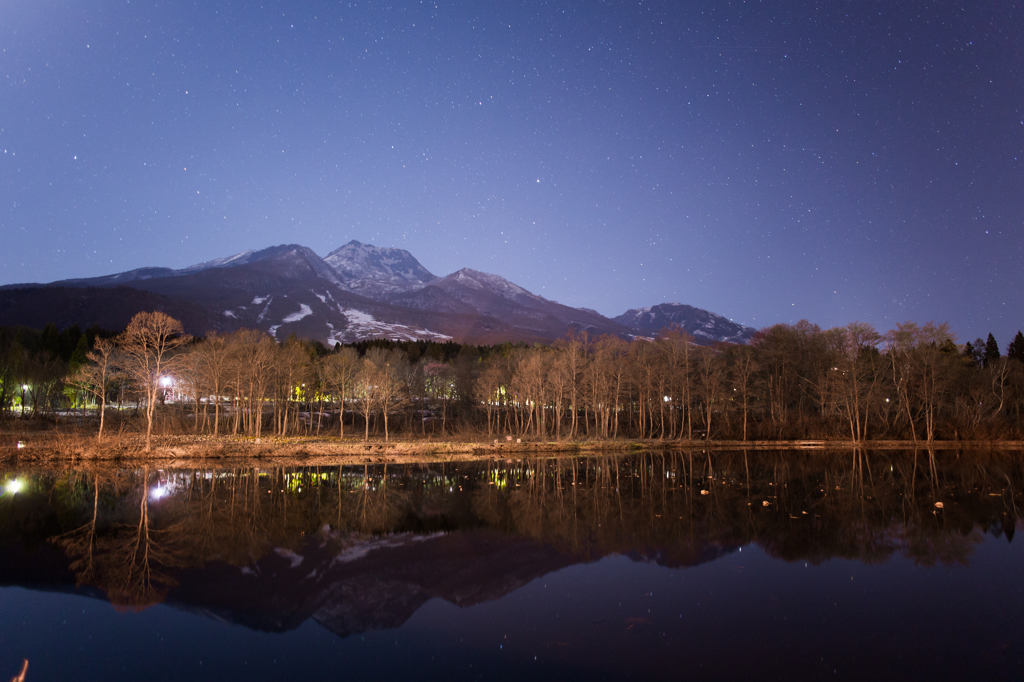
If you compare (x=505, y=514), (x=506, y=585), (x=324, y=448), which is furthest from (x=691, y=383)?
(x=506, y=585)

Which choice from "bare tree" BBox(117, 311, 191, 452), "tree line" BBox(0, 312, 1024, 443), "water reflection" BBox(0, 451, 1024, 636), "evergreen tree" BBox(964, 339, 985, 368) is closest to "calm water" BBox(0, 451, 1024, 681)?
"water reflection" BBox(0, 451, 1024, 636)

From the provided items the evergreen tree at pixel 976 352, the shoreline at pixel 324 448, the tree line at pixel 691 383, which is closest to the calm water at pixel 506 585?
the shoreline at pixel 324 448

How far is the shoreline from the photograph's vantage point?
3553cm

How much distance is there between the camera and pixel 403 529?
18125mm

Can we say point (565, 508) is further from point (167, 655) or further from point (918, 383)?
point (918, 383)

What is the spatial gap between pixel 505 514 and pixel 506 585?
7512 mm

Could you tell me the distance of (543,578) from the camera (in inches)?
523

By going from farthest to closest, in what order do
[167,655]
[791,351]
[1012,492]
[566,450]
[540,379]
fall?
1. [791,351]
2. [540,379]
3. [566,450]
4. [1012,492]
5. [167,655]

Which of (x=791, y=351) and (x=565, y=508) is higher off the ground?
(x=791, y=351)

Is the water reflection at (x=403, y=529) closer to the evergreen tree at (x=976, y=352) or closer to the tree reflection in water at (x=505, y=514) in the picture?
the tree reflection in water at (x=505, y=514)

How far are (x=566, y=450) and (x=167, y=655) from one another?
42.7 metres

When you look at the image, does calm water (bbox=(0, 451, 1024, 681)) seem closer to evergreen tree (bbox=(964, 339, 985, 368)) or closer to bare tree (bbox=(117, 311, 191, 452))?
bare tree (bbox=(117, 311, 191, 452))

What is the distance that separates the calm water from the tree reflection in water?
137 mm

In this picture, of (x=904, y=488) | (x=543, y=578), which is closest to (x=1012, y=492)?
(x=904, y=488)
